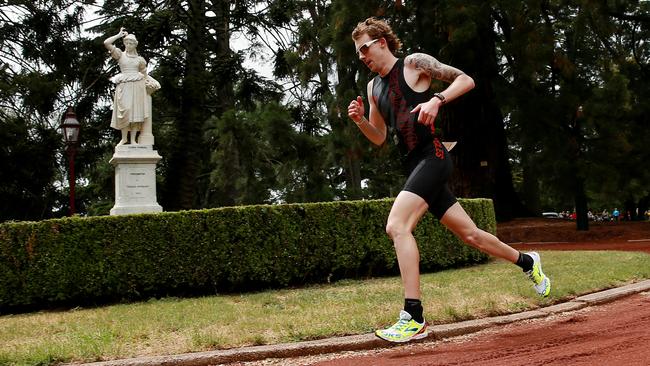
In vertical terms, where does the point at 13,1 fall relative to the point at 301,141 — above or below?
above

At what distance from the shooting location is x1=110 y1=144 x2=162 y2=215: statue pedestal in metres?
12.8

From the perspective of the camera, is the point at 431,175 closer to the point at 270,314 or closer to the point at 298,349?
the point at 298,349

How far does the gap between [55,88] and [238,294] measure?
1276cm

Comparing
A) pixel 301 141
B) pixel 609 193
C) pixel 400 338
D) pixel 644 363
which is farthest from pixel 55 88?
pixel 644 363

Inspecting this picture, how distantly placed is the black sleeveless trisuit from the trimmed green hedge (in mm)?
4166

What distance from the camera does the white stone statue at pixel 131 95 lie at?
1294cm

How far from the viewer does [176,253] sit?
7938 mm

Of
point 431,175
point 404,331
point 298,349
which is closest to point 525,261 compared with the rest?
point 431,175

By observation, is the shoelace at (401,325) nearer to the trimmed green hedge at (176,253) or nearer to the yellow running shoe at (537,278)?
the yellow running shoe at (537,278)

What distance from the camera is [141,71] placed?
1326 cm

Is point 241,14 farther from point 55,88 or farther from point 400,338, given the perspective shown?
point 400,338

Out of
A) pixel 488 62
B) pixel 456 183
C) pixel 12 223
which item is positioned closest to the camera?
pixel 12 223

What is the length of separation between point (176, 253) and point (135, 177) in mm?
5426

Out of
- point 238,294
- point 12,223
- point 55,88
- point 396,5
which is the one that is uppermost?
point 396,5
